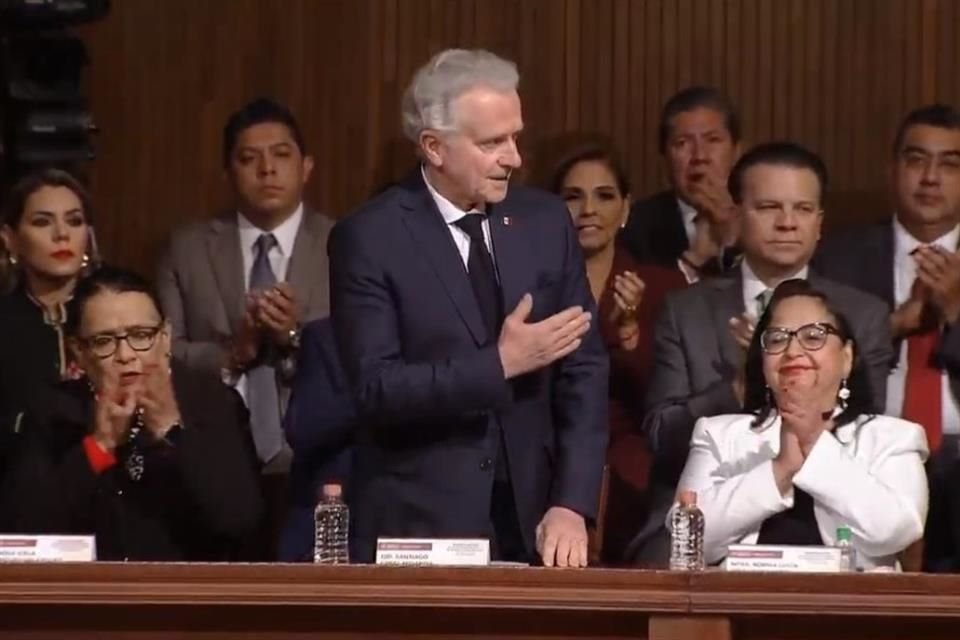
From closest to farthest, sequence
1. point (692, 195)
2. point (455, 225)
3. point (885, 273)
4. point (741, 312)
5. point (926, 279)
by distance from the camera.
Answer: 1. point (455, 225)
2. point (741, 312)
3. point (926, 279)
4. point (885, 273)
5. point (692, 195)

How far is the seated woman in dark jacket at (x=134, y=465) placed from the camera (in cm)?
383

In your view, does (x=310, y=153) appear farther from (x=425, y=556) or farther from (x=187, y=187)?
(x=425, y=556)

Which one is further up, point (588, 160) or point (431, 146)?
point (588, 160)

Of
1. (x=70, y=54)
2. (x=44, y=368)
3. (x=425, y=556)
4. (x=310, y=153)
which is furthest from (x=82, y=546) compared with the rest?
(x=310, y=153)

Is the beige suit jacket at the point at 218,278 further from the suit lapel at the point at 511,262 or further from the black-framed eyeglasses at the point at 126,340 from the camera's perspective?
the suit lapel at the point at 511,262

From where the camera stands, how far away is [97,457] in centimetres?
384

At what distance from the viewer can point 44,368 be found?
14.2ft

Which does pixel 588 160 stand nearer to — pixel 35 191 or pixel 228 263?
pixel 228 263

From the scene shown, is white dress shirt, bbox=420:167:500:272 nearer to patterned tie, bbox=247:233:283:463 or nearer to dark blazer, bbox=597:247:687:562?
dark blazer, bbox=597:247:687:562

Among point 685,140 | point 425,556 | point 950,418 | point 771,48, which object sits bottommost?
point 425,556

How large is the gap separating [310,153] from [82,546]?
87.0 inches

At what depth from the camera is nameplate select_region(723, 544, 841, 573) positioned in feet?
10.4

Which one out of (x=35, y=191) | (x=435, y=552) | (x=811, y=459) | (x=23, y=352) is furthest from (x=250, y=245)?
(x=435, y=552)

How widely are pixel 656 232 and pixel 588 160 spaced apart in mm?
232
